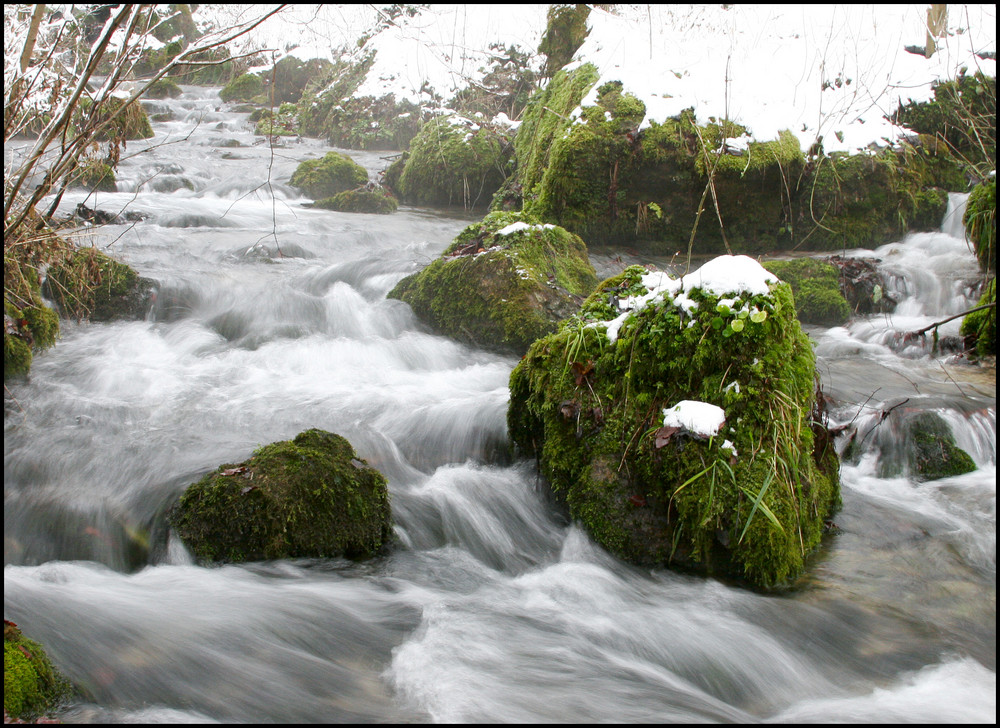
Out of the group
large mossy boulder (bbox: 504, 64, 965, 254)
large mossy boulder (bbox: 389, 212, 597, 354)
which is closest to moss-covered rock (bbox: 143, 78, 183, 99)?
large mossy boulder (bbox: 504, 64, 965, 254)

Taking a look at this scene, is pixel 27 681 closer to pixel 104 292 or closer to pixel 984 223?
pixel 104 292

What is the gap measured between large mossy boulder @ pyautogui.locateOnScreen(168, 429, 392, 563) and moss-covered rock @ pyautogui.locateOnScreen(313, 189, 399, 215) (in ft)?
29.7

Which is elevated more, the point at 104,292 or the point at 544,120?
the point at 544,120

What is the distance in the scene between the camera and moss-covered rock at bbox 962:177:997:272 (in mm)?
5625

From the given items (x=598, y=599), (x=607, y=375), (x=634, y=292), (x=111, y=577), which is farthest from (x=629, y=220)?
(x=111, y=577)

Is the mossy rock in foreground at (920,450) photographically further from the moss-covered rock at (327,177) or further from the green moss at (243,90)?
the green moss at (243,90)

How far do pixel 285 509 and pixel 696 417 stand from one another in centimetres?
218

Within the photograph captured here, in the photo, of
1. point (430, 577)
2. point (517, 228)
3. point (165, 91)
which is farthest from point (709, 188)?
point (165, 91)

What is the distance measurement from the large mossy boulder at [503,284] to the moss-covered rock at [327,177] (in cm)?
635

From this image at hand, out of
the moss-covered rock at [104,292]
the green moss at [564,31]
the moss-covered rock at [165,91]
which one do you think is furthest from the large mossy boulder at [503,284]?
the moss-covered rock at [165,91]

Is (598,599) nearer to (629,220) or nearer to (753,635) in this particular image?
(753,635)

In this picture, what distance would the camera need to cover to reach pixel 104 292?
6.73m

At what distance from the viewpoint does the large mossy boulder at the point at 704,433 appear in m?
3.33

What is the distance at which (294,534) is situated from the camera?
3480mm
